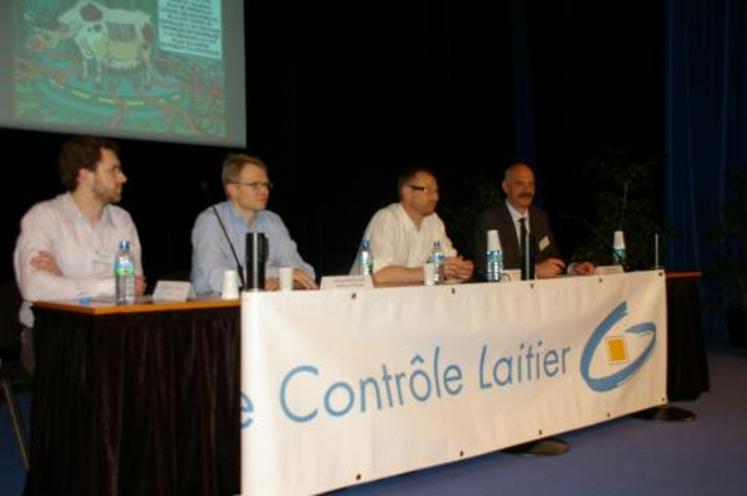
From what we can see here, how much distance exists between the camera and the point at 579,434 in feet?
10.4

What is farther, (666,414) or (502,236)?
(502,236)

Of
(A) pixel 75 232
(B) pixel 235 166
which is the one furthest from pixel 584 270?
(A) pixel 75 232

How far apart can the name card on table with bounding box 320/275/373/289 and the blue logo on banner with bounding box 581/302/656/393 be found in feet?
3.67

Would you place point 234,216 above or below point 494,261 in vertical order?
above

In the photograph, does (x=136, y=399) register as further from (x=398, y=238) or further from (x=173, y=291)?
(x=398, y=238)

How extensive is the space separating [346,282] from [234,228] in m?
0.82

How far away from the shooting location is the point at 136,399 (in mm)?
2051

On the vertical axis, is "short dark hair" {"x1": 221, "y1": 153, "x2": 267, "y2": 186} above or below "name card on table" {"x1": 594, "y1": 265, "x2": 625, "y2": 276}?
above

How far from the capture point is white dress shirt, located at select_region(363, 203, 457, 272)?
3473mm

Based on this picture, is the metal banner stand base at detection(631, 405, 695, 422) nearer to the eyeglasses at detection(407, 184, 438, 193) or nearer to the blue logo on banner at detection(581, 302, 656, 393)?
the blue logo on banner at detection(581, 302, 656, 393)

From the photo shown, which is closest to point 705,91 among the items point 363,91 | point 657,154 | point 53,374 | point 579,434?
point 657,154

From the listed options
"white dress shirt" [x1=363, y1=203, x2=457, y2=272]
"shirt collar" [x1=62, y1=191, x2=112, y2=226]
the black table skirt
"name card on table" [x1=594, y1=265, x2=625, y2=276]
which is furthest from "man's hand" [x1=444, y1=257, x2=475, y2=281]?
"shirt collar" [x1=62, y1=191, x2=112, y2=226]

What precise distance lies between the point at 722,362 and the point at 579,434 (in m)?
2.52

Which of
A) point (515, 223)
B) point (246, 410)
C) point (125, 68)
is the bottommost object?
point (246, 410)
